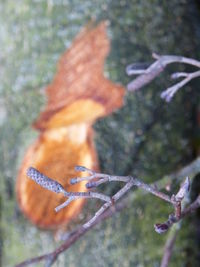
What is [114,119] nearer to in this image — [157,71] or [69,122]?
[69,122]

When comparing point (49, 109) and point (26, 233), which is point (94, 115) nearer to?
point (49, 109)

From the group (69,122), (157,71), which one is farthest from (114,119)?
(157,71)

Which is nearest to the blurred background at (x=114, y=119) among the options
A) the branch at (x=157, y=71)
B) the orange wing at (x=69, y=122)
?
the orange wing at (x=69, y=122)

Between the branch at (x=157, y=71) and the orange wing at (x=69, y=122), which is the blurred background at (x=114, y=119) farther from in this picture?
the branch at (x=157, y=71)

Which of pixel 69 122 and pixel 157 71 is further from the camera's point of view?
pixel 69 122

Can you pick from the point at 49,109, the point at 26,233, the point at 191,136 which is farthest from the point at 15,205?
the point at 191,136

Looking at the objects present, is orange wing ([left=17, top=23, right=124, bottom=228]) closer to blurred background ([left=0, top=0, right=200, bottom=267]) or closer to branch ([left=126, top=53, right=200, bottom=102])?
blurred background ([left=0, top=0, right=200, bottom=267])
